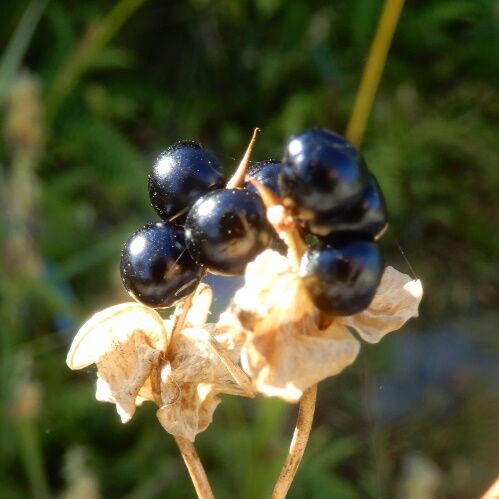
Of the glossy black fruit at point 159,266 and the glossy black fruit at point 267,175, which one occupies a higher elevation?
the glossy black fruit at point 267,175

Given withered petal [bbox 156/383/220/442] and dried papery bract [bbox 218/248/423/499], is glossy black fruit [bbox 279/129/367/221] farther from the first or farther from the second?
withered petal [bbox 156/383/220/442]

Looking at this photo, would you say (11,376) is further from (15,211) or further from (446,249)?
(446,249)

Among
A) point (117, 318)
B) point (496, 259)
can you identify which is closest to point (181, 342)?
point (117, 318)

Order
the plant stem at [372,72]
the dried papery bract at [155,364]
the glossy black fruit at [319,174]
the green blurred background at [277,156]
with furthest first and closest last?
the plant stem at [372,72] → the green blurred background at [277,156] → the dried papery bract at [155,364] → the glossy black fruit at [319,174]

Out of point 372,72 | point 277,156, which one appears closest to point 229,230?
point 277,156

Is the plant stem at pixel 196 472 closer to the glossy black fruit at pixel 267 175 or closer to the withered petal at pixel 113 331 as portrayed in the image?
the withered petal at pixel 113 331

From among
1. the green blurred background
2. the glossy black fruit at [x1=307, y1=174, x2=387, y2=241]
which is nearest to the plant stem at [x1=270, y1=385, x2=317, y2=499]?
the glossy black fruit at [x1=307, y1=174, x2=387, y2=241]

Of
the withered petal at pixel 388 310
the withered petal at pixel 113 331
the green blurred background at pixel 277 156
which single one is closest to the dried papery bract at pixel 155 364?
the withered petal at pixel 113 331
